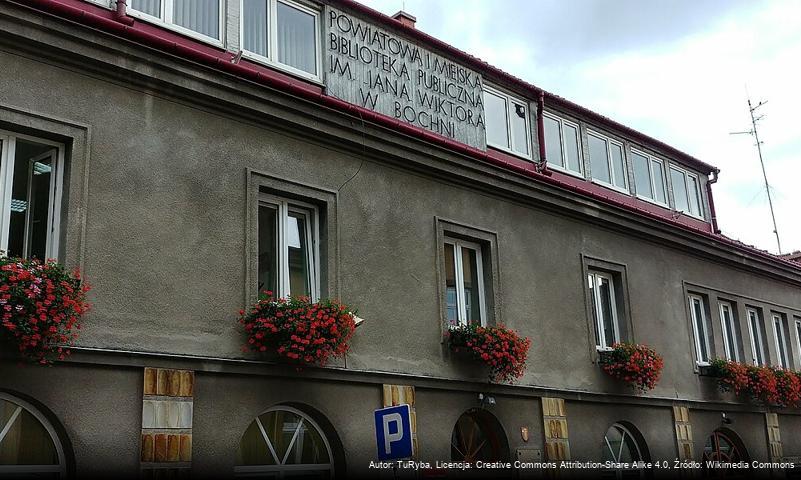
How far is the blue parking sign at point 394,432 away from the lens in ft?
35.3

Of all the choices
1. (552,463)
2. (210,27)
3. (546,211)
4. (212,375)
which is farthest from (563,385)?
(210,27)

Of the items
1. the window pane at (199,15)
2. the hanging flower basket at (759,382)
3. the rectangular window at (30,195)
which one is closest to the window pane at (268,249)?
the window pane at (199,15)

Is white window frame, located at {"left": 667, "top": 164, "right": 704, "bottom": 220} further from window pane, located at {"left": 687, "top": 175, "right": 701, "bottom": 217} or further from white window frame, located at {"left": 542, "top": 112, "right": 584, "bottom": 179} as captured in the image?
white window frame, located at {"left": 542, "top": 112, "right": 584, "bottom": 179}

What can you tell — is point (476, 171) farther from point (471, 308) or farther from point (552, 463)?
point (552, 463)

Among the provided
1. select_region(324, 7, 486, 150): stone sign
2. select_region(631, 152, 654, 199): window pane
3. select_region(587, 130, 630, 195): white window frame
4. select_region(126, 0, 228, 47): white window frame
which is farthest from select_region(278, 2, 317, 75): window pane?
select_region(631, 152, 654, 199): window pane

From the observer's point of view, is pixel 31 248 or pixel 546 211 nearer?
pixel 31 248

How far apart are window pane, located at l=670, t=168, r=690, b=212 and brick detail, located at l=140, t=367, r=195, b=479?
49.8 ft

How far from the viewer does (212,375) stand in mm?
11633

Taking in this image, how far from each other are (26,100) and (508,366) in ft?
27.3

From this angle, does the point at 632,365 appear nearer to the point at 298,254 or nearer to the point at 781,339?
the point at 298,254

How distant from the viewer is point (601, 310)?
1827 centimetres

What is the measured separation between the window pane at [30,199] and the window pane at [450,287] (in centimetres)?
667

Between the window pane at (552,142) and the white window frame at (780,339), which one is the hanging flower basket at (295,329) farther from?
the white window frame at (780,339)

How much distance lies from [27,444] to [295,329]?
139 inches
